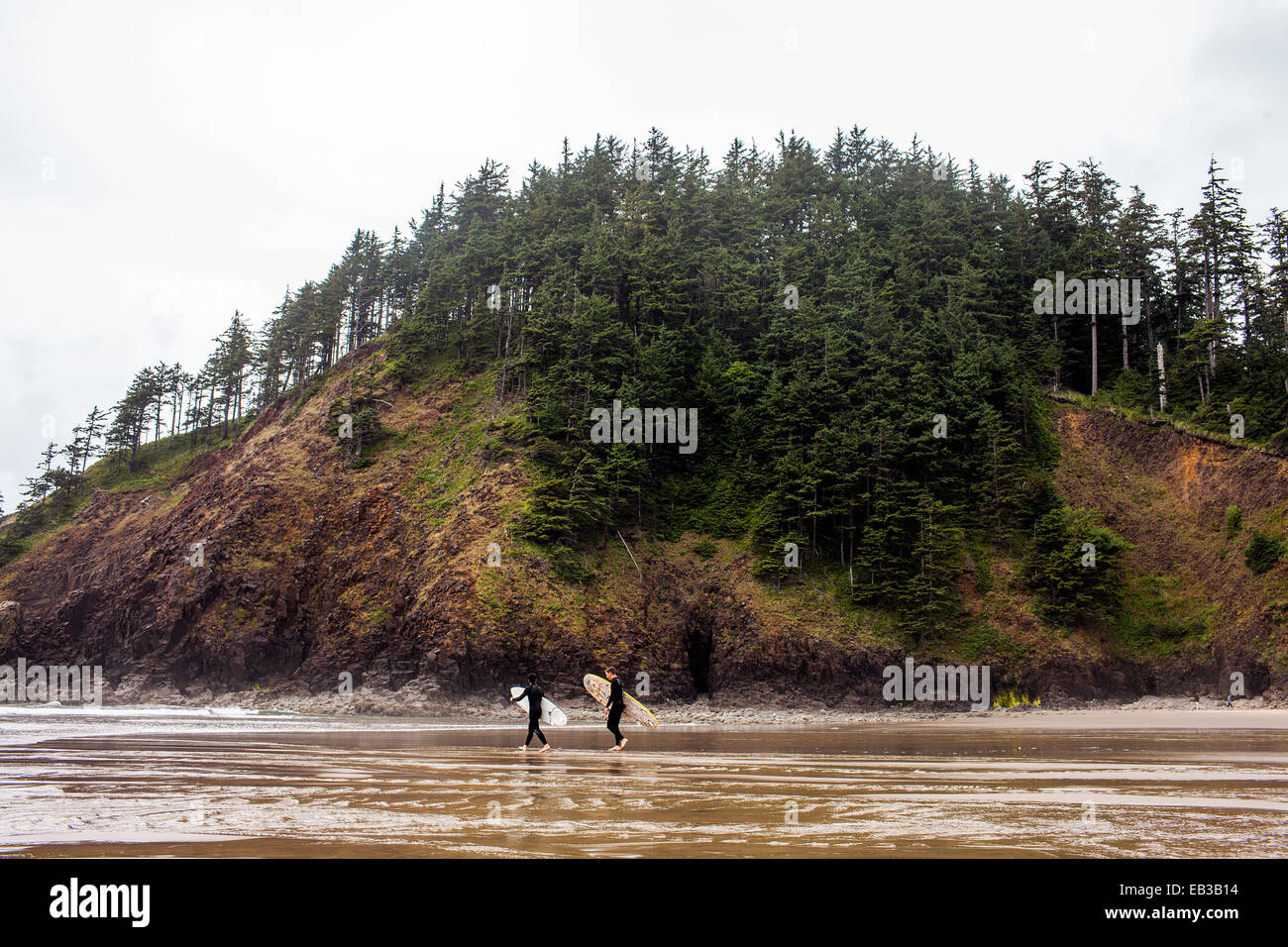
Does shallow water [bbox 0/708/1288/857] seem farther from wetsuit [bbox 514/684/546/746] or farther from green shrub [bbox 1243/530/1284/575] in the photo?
green shrub [bbox 1243/530/1284/575]

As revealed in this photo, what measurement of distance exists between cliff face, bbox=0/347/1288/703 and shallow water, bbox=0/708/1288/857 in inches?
737

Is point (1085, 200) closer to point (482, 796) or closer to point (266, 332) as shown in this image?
point (482, 796)

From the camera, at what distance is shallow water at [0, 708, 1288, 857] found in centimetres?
641

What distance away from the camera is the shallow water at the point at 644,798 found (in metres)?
6.41

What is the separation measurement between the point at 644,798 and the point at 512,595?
29.4m

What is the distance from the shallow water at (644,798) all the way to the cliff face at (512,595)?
1872cm

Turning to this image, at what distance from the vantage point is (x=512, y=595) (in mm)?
37906

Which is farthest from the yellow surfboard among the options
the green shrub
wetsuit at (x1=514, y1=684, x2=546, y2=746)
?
the green shrub

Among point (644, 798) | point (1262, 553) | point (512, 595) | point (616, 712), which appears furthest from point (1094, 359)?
point (644, 798)

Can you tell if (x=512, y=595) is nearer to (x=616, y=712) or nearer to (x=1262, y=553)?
(x=616, y=712)

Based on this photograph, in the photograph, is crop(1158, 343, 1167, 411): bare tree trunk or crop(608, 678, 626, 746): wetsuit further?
crop(1158, 343, 1167, 411): bare tree trunk

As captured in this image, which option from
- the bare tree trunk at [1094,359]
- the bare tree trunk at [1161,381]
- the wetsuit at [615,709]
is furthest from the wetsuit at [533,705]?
the bare tree trunk at [1161,381]

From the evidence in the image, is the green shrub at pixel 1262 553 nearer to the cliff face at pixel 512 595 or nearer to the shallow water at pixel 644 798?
the cliff face at pixel 512 595

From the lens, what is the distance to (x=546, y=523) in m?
40.1
